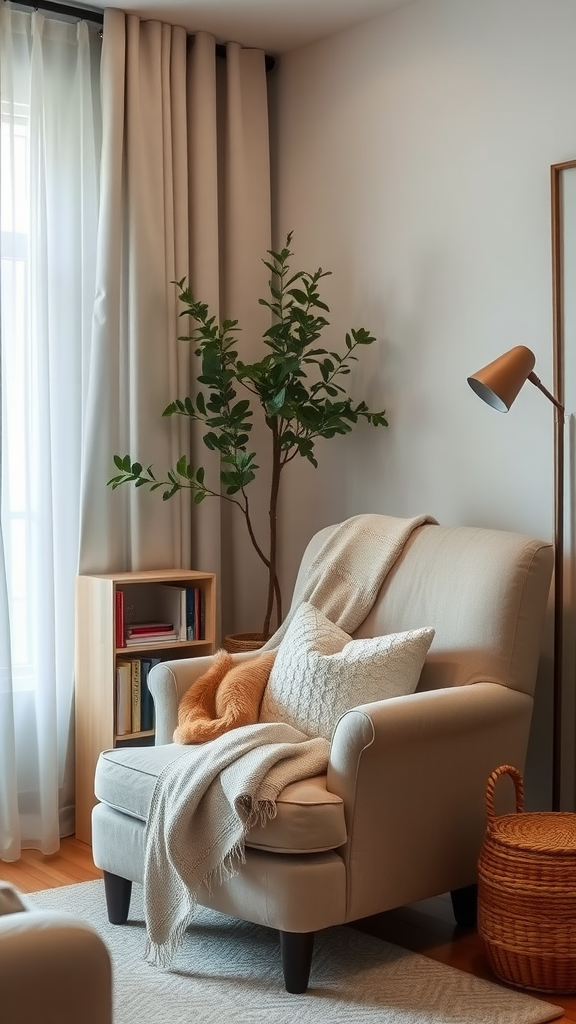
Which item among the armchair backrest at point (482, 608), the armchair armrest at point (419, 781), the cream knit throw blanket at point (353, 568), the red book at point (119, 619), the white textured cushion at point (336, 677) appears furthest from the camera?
the red book at point (119, 619)

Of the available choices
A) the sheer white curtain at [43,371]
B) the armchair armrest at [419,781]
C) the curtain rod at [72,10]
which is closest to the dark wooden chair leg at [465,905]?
the armchair armrest at [419,781]

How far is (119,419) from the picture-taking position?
3859 mm

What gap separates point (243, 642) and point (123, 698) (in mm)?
436

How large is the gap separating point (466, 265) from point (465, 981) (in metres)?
2.02

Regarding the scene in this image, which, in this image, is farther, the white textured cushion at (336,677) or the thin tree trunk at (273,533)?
the thin tree trunk at (273,533)

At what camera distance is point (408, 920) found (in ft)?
9.92

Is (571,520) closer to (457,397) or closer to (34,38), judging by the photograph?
(457,397)

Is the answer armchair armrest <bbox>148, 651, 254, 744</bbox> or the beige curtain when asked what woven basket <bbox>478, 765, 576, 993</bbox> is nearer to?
armchair armrest <bbox>148, 651, 254, 744</bbox>

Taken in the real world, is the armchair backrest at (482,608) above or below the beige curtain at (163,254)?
below

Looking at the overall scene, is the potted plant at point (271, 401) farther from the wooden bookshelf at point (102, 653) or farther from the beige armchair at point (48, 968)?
the beige armchair at point (48, 968)

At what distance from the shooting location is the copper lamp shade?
282 cm

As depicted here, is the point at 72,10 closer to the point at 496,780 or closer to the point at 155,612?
the point at 155,612

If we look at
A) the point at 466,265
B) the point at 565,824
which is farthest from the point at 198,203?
the point at 565,824

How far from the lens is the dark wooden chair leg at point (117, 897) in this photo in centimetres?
294
